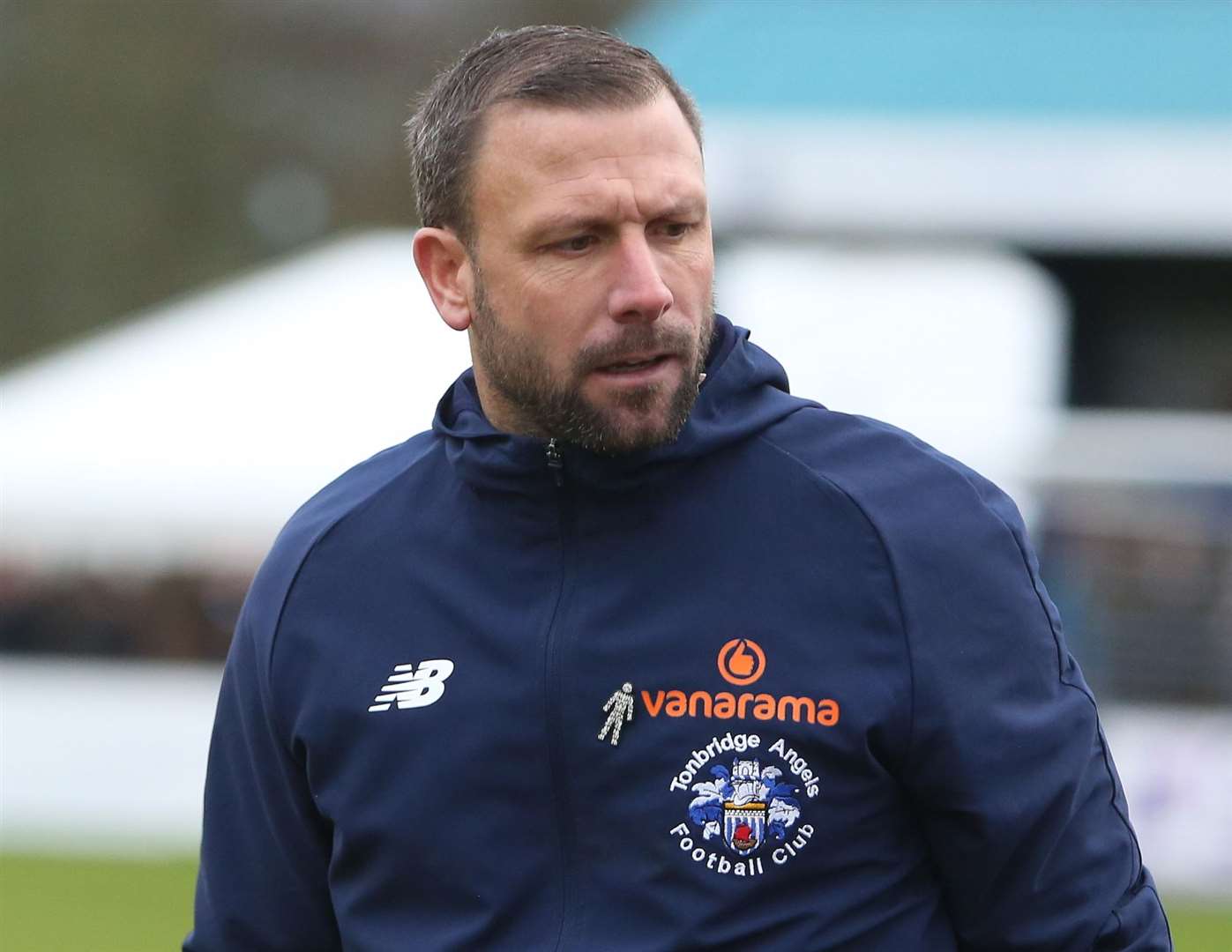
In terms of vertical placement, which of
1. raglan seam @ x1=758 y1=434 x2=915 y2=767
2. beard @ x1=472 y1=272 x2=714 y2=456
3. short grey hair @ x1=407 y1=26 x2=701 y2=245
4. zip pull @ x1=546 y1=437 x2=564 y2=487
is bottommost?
raglan seam @ x1=758 y1=434 x2=915 y2=767

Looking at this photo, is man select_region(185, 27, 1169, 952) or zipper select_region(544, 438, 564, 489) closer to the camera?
man select_region(185, 27, 1169, 952)

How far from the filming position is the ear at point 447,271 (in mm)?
2488

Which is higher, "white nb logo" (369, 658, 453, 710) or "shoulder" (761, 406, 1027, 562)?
"shoulder" (761, 406, 1027, 562)

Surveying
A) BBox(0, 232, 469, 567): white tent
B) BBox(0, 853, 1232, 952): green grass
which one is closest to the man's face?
BBox(0, 853, 1232, 952): green grass

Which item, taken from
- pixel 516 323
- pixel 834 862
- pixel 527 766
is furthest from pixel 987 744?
pixel 516 323

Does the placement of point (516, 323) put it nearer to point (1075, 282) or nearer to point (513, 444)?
point (513, 444)

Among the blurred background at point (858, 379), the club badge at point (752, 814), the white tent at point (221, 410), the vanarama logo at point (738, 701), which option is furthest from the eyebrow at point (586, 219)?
the white tent at point (221, 410)

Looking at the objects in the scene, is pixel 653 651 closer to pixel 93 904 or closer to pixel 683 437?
pixel 683 437

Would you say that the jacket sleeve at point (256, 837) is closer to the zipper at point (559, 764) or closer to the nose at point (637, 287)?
the zipper at point (559, 764)

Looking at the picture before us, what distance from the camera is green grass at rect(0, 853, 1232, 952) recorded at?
783 cm

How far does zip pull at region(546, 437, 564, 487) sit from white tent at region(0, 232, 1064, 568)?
8.16m

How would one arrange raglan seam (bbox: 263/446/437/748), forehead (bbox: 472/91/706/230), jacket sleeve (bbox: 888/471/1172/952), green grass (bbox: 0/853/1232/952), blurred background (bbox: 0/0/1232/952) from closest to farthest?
jacket sleeve (bbox: 888/471/1172/952)
forehead (bbox: 472/91/706/230)
raglan seam (bbox: 263/446/437/748)
green grass (bbox: 0/853/1232/952)
blurred background (bbox: 0/0/1232/952)

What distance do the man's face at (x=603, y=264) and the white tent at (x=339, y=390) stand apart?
26.7ft

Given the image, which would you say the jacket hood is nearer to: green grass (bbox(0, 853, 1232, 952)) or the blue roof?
green grass (bbox(0, 853, 1232, 952))
